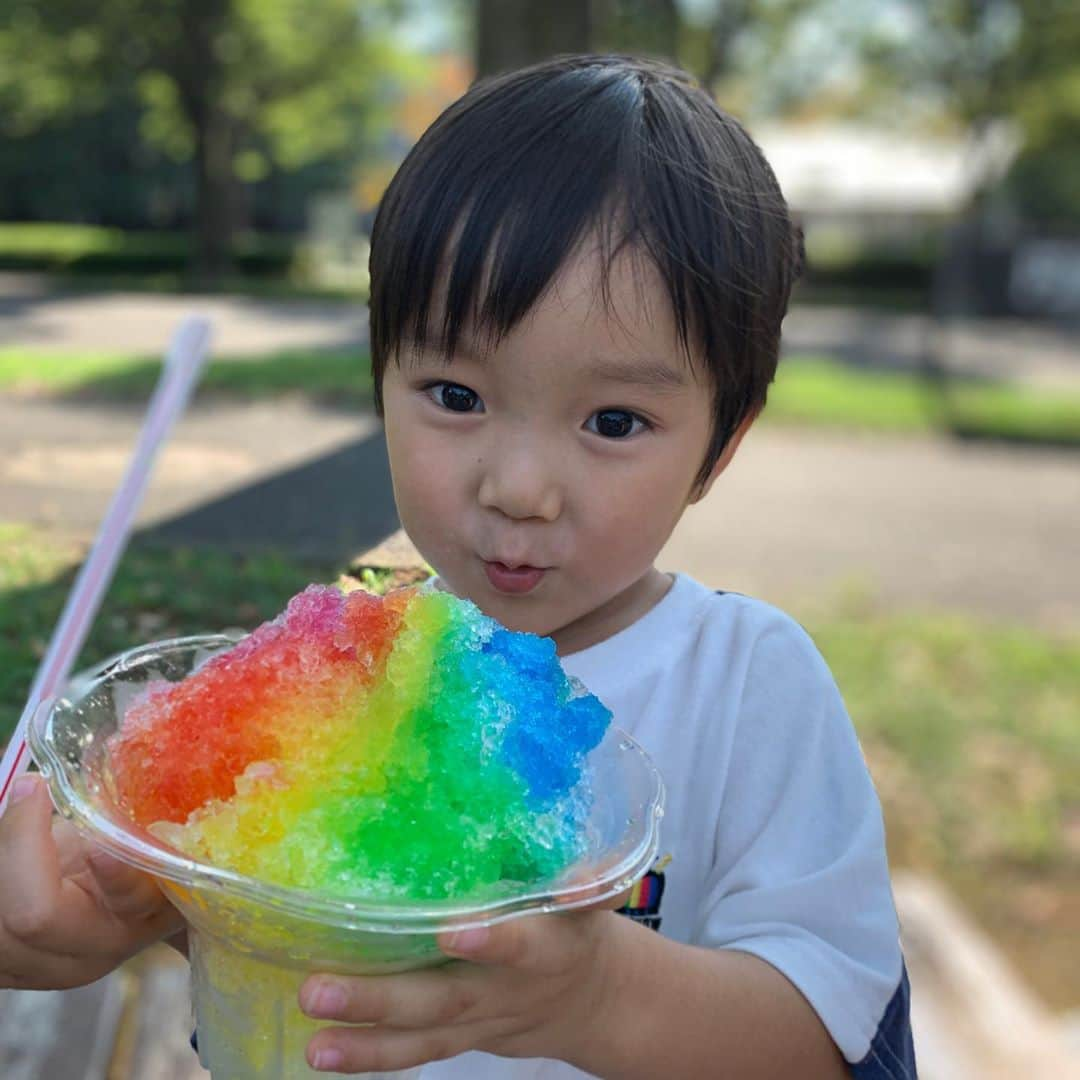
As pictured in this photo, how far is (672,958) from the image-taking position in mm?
1036

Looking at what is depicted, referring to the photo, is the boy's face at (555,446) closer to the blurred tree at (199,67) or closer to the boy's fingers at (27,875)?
the boy's fingers at (27,875)

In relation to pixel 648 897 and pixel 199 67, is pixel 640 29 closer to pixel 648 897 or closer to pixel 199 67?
pixel 199 67

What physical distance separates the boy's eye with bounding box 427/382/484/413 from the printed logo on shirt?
47 centimetres

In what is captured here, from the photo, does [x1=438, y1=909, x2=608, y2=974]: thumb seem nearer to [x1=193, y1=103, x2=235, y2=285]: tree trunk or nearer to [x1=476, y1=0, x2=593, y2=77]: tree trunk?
[x1=476, y1=0, x2=593, y2=77]: tree trunk

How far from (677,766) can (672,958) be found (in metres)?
0.23

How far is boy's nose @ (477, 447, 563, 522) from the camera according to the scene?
3.50 feet

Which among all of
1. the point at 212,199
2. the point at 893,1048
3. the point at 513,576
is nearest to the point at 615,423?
the point at 513,576

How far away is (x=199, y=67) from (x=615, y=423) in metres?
3.77

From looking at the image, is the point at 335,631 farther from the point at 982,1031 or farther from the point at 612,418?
the point at 982,1031

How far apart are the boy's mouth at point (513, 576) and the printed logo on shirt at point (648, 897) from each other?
11.9 inches

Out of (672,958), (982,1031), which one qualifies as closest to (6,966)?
(672,958)

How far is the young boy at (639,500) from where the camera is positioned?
1.06 m

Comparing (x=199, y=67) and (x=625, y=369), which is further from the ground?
(x=625, y=369)

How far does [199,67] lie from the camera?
4359 millimetres
